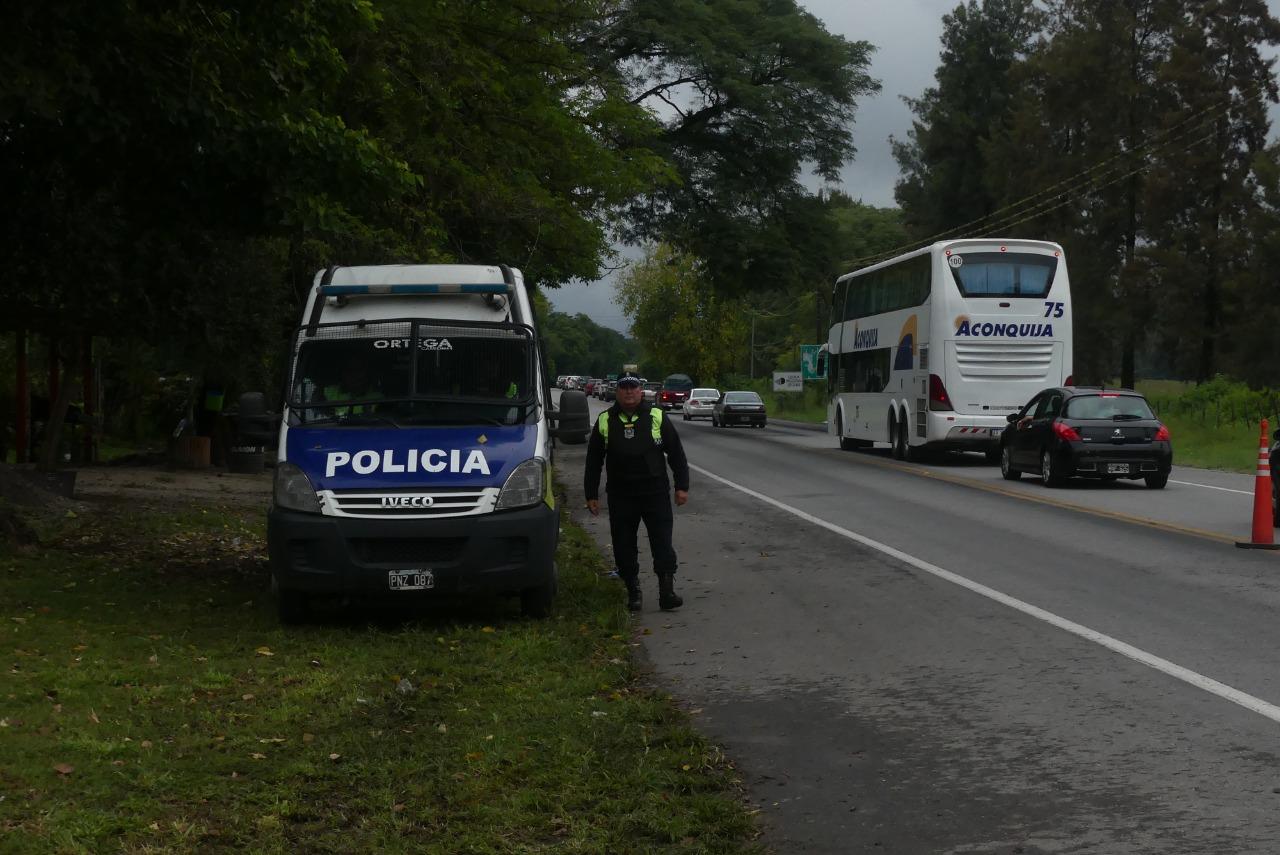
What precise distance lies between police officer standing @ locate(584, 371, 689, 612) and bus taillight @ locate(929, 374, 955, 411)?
17878 mm

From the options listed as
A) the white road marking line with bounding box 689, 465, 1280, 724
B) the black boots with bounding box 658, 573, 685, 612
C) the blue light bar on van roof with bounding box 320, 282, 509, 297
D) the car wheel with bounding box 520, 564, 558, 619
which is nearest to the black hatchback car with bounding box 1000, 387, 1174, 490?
the white road marking line with bounding box 689, 465, 1280, 724

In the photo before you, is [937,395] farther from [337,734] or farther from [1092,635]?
[337,734]

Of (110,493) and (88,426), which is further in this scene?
(88,426)

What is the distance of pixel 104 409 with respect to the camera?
32094 mm

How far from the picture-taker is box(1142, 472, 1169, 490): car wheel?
22484 millimetres

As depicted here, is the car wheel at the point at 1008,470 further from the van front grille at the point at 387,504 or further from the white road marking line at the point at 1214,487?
the van front grille at the point at 387,504

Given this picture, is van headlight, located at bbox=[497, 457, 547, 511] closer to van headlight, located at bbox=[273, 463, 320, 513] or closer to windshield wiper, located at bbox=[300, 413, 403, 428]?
windshield wiper, located at bbox=[300, 413, 403, 428]

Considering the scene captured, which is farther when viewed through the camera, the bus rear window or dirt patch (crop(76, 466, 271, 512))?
→ the bus rear window

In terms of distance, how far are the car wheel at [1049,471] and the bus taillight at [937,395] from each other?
517 centimetres

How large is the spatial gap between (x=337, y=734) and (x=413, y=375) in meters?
4.25

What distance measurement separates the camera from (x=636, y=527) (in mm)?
11352

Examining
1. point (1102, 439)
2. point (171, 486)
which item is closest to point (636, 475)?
point (171, 486)

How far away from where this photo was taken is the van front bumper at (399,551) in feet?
32.8

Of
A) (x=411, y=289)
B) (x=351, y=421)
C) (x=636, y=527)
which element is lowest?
(x=636, y=527)
